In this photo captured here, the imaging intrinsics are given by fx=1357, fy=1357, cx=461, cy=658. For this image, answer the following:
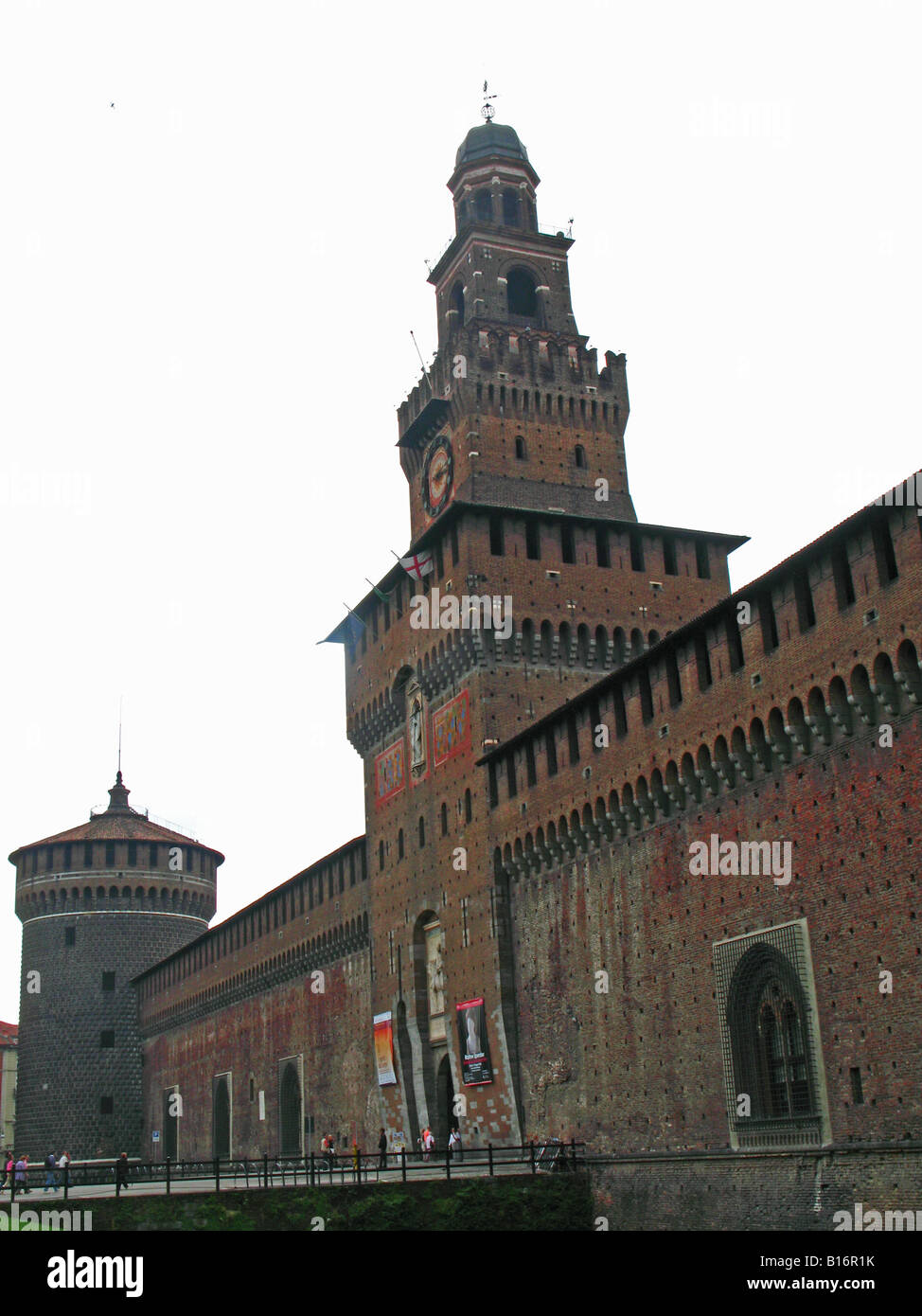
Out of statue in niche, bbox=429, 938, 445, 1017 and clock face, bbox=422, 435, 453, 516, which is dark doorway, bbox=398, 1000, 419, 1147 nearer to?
statue in niche, bbox=429, 938, 445, 1017

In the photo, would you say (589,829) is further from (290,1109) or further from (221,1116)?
(221,1116)

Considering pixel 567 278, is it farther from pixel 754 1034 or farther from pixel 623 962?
pixel 754 1034

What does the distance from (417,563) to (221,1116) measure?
3007 centimetres

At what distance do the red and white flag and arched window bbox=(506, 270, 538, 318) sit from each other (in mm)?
10576

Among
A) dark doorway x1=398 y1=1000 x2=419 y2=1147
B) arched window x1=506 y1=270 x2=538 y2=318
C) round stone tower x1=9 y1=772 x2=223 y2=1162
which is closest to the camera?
dark doorway x1=398 y1=1000 x2=419 y2=1147

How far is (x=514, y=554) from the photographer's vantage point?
36.9 metres

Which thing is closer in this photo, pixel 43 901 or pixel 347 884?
pixel 347 884

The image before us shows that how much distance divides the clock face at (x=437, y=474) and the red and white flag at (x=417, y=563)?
3307 mm

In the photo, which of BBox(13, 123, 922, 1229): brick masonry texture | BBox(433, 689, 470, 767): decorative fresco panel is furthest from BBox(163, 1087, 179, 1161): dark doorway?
BBox(433, 689, 470, 767): decorative fresco panel

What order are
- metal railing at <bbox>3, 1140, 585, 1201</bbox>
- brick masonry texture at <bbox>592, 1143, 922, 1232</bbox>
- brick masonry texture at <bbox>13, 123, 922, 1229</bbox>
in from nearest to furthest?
brick masonry texture at <bbox>592, 1143, 922, 1232</bbox>, brick masonry texture at <bbox>13, 123, 922, 1229</bbox>, metal railing at <bbox>3, 1140, 585, 1201</bbox>

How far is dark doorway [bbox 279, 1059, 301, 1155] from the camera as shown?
49094mm
